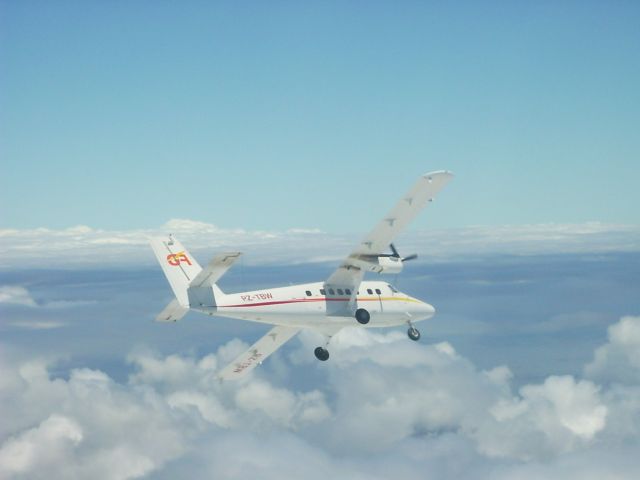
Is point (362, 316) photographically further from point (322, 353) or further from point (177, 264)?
point (177, 264)

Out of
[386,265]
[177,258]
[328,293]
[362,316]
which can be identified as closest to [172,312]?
[177,258]

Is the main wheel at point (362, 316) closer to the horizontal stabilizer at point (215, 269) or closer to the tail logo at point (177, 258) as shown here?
the horizontal stabilizer at point (215, 269)

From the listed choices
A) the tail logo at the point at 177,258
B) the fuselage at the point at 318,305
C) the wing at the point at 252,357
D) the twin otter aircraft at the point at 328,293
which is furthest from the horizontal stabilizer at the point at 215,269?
the wing at the point at 252,357

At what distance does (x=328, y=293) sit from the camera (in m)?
53.1

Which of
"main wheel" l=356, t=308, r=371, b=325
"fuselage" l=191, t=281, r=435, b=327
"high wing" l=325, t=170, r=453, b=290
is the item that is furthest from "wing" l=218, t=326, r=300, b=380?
"high wing" l=325, t=170, r=453, b=290

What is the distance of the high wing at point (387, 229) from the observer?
152ft

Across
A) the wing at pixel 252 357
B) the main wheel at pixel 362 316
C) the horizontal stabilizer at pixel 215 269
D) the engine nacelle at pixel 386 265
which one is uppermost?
the engine nacelle at pixel 386 265

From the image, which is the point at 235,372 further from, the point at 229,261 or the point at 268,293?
the point at 229,261

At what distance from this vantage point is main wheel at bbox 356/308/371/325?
5309cm

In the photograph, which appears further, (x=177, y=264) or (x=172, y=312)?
(x=177, y=264)

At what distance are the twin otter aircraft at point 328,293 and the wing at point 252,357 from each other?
202 inches

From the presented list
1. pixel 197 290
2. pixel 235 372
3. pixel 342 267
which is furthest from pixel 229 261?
pixel 235 372

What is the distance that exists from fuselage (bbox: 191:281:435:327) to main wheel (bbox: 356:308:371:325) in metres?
0.46

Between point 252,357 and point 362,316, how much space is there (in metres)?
12.4
